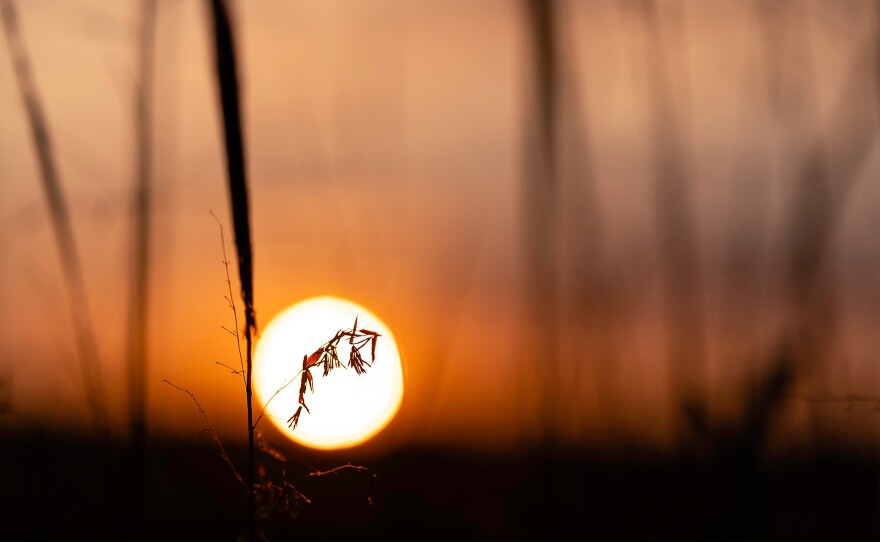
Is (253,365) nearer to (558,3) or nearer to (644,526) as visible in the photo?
(558,3)

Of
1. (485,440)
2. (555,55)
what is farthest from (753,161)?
(485,440)

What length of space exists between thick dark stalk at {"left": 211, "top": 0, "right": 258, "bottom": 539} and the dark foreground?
899 millimetres

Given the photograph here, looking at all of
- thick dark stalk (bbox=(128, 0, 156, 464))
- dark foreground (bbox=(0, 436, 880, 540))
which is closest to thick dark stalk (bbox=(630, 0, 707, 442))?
dark foreground (bbox=(0, 436, 880, 540))

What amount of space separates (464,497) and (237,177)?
245 cm

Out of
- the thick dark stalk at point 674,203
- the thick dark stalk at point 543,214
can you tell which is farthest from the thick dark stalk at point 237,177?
the thick dark stalk at point 674,203

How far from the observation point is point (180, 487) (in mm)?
3643

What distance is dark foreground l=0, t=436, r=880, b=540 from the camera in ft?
8.50

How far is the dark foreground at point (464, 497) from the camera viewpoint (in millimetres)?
Result: 2592

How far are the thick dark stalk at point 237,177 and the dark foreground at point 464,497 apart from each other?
2.95 ft

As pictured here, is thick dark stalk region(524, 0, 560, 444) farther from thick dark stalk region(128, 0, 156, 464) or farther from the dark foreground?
thick dark stalk region(128, 0, 156, 464)

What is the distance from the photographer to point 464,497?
3518 mm

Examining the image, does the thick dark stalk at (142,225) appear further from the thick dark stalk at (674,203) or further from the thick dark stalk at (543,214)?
the thick dark stalk at (674,203)

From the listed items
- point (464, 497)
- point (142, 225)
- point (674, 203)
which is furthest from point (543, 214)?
point (464, 497)

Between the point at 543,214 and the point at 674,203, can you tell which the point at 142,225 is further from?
the point at 674,203
